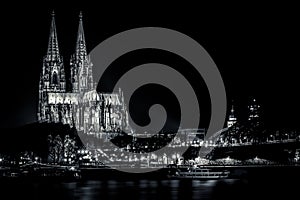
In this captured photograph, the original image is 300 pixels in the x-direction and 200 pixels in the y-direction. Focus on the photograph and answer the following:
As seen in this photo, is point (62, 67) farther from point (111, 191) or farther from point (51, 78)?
point (111, 191)

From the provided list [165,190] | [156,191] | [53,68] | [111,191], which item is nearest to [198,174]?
[165,190]

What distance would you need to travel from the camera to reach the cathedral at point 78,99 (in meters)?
113

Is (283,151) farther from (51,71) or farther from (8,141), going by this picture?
(51,71)

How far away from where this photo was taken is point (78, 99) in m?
118

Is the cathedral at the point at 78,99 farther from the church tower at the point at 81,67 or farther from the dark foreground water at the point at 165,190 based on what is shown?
the dark foreground water at the point at 165,190

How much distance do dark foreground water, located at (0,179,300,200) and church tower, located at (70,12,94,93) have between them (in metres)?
42.5

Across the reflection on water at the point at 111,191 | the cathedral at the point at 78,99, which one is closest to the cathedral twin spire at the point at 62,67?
the cathedral at the point at 78,99

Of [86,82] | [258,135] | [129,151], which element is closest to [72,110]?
[86,82]

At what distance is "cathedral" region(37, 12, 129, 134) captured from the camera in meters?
113

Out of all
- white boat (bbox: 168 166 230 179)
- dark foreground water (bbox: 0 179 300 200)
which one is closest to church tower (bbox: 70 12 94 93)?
white boat (bbox: 168 166 230 179)

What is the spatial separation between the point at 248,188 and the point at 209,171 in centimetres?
2037

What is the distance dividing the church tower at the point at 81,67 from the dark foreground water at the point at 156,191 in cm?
4247

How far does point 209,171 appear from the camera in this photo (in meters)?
86.0

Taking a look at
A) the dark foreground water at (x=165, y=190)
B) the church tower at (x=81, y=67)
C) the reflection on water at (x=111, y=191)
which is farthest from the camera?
the church tower at (x=81, y=67)
